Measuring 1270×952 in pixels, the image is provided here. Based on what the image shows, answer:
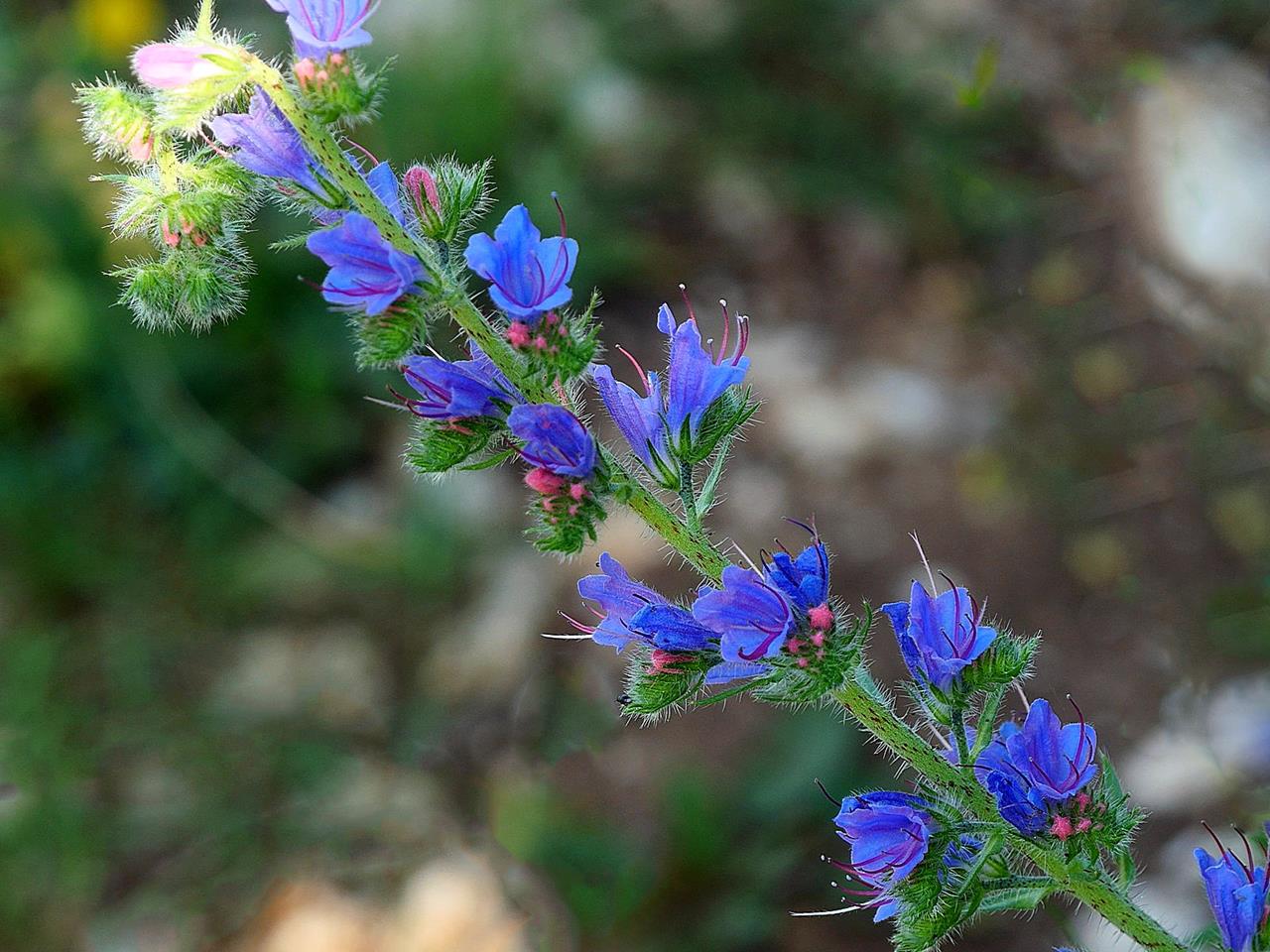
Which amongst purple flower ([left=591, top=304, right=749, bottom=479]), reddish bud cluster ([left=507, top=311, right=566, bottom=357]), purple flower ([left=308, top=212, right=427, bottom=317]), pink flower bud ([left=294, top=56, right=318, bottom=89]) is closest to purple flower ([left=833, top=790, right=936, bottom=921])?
purple flower ([left=591, top=304, right=749, bottom=479])

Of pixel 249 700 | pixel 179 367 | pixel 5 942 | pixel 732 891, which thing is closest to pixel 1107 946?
pixel 732 891

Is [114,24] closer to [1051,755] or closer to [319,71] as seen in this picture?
[319,71]

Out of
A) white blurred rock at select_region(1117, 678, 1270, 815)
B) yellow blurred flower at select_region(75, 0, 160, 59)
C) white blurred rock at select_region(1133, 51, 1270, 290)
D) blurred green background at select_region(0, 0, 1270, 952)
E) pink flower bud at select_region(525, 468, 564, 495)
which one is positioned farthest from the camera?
yellow blurred flower at select_region(75, 0, 160, 59)

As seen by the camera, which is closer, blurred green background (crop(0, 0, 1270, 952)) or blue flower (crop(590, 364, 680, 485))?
blue flower (crop(590, 364, 680, 485))

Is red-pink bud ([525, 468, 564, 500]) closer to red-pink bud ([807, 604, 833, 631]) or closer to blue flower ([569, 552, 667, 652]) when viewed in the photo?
blue flower ([569, 552, 667, 652])

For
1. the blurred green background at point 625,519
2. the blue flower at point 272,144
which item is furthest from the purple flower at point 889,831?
the blurred green background at point 625,519

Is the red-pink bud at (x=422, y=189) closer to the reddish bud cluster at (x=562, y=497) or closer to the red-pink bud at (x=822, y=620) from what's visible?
the reddish bud cluster at (x=562, y=497)

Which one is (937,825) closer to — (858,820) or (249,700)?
(858,820)
